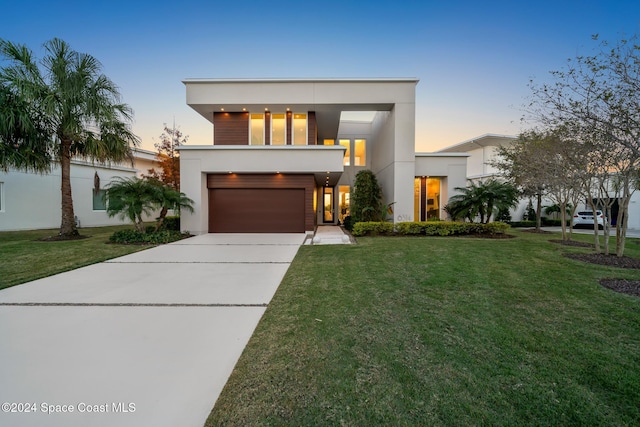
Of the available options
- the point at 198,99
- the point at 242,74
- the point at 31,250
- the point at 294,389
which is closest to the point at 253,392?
the point at 294,389

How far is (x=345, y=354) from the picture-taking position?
2.45 m

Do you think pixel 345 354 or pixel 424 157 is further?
pixel 424 157

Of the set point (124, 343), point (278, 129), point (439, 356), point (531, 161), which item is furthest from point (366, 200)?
point (124, 343)

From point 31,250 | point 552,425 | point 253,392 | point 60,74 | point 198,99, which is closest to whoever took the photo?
point 552,425

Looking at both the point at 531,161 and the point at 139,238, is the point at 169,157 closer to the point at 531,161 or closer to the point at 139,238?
the point at 139,238

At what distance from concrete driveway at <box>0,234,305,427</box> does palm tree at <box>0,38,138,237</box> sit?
22.8 ft

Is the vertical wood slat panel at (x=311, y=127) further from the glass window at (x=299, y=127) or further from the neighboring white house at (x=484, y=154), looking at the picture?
the neighboring white house at (x=484, y=154)

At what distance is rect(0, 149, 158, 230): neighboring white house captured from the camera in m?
13.0

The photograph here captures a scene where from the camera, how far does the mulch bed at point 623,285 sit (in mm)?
4195

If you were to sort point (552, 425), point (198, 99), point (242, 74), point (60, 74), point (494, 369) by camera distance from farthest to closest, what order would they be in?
1. point (242, 74)
2. point (198, 99)
3. point (60, 74)
4. point (494, 369)
5. point (552, 425)

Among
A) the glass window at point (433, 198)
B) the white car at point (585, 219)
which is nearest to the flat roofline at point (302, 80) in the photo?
the glass window at point (433, 198)

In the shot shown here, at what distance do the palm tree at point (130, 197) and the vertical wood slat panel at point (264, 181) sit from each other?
9.03 feet

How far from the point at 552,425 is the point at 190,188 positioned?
12.6m

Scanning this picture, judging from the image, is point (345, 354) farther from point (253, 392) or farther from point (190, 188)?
point (190, 188)
